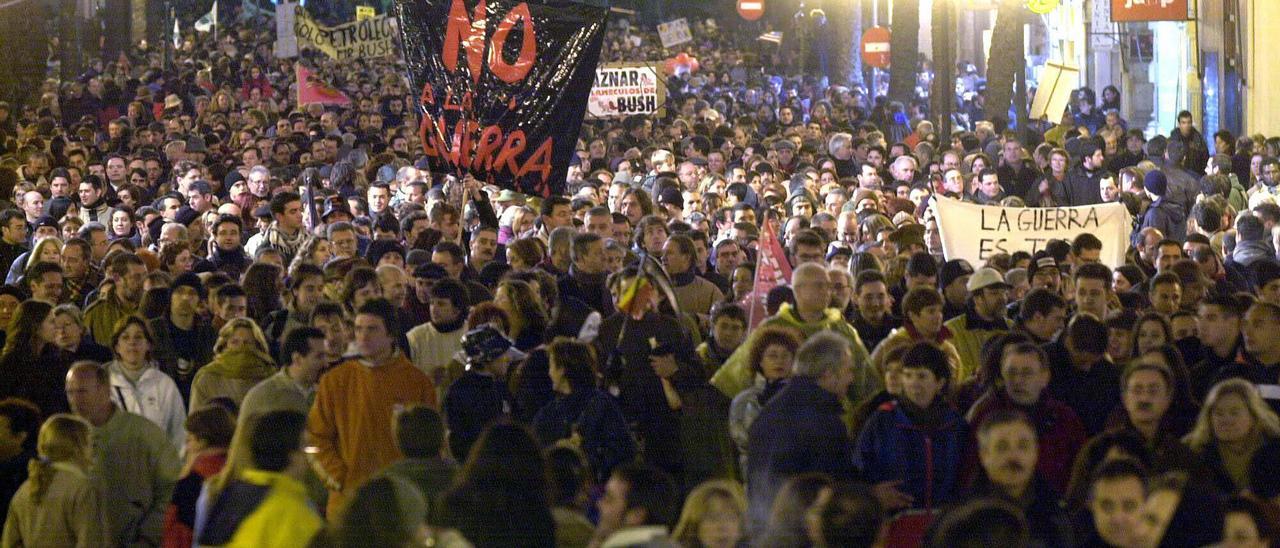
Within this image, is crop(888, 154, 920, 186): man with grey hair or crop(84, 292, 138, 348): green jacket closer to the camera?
crop(84, 292, 138, 348): green jacket

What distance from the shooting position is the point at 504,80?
13000 millimetres

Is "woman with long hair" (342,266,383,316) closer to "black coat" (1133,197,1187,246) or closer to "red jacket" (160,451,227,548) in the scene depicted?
"red jacket" (160,451,227,548)

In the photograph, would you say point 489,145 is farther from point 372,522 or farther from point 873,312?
point 372,522

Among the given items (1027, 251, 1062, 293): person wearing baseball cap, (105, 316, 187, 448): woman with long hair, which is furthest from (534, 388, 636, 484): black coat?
(1027, 251, 1062, 293): person wearing baseball cap

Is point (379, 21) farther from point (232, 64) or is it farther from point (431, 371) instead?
point (431, 371)

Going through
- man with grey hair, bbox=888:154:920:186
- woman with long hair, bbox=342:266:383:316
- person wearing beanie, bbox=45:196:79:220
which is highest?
man with grey hair, bbox=888:154:920:186

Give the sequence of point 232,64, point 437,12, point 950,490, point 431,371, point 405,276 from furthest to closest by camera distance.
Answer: point 232,64, point 437,12, point 405,276, point 431,371, point 950,490

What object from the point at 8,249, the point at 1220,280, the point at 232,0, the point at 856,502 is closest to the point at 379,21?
the point at 8,249

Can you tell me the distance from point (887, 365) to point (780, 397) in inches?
29.7

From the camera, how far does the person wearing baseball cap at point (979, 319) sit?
9.88m

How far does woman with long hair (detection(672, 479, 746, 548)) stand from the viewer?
6.04 meters

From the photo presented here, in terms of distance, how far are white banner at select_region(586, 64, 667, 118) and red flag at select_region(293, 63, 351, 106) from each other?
387cm

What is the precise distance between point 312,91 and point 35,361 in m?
16.6

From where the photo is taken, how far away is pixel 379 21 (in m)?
27.6
